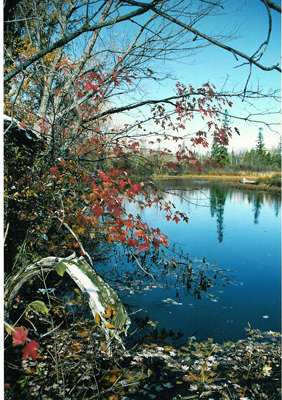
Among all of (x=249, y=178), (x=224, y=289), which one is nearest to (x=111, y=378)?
(x=224, y=289)

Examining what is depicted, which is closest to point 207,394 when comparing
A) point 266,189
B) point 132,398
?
point 132,398

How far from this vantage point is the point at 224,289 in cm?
551

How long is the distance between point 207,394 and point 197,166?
119 inches

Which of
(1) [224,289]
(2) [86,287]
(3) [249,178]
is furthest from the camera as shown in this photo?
(3) [249,178]

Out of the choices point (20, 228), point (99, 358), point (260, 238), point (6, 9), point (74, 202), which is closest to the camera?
point (6, 9)

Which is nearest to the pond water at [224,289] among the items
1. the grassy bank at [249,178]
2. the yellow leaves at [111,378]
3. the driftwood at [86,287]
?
the driftwood at [86,287]

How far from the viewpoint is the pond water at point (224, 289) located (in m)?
4.25

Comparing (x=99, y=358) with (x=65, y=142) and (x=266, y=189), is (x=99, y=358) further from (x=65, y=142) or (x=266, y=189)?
(x=266, y=189)

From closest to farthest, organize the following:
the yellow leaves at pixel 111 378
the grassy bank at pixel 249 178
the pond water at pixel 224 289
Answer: the yellow leaves at pixel 111 378
the pond water at pixel 224 289
the grassy bank at pixel 249 178

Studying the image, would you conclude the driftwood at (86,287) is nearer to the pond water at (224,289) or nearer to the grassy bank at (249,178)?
the pond water at (224,289)

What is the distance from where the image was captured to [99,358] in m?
3.06

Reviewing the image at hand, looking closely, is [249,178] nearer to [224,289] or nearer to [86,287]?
[224,289]

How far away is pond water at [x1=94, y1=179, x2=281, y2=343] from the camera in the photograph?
4250mm

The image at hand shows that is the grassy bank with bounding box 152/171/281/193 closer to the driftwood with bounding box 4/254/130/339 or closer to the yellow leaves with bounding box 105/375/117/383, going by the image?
the driftwood with bounding box 4/254/130/339
